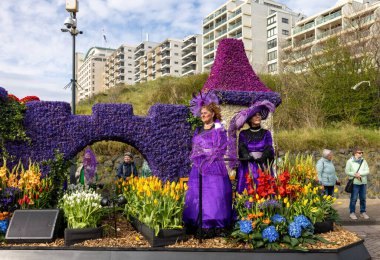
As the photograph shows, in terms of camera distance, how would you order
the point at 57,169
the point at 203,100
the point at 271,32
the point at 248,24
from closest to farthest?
the point at 203,100 → the point at 57,169 → the point at 248,24 → the point at 271,32

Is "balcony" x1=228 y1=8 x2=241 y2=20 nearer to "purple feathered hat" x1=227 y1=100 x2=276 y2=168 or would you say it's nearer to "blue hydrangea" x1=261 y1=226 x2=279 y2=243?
"purple feathered hat" x1=227 y1=100 x2=276 y2=168

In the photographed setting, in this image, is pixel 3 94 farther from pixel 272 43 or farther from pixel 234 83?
pixel 272 43

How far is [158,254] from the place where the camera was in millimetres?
4605

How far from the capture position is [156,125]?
7.64 metres

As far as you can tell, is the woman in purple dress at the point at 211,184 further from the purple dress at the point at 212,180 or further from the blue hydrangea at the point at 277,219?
the blue hydrangea at the point at 277,219

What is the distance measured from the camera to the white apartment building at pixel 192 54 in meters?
64.3

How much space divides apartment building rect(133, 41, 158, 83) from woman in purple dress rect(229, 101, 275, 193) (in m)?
75.2

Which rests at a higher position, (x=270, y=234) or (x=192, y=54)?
(x=192, y=54)

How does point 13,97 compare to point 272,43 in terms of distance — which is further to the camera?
point 272,43

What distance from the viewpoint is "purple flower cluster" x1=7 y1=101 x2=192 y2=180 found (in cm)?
713

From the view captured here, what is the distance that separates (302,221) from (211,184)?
1407 millimetres

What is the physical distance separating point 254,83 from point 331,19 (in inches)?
1453

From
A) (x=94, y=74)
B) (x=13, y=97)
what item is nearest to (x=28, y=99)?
(x=13, y=97)

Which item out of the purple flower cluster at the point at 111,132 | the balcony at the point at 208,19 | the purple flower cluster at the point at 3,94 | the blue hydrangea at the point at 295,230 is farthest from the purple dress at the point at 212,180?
the balcony at the point at 208,19
